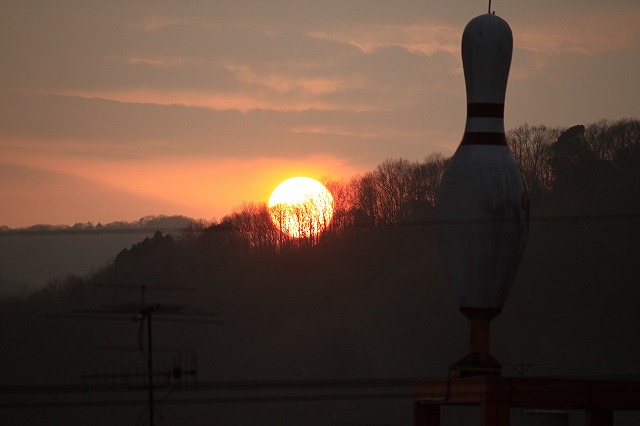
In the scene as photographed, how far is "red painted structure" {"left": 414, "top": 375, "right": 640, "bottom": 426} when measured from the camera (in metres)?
34.4

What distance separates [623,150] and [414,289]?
88.5 ft

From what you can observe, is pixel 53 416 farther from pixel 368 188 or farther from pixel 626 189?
pixel 626 189

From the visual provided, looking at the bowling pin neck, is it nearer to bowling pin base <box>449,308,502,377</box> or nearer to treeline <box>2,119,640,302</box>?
bowling pin base <box>449,308,502,377</box>

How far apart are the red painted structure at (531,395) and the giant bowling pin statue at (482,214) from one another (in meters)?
0.94

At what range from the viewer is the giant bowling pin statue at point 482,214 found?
3672cm

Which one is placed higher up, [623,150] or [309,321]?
[623,150]

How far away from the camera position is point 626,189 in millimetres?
125250

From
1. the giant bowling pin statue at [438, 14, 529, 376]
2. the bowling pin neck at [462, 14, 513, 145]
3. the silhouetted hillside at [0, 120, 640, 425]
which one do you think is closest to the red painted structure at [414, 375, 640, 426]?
the giant bowling pin statue at [438, 14, 529, 376]

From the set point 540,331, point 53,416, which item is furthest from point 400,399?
point 53,416

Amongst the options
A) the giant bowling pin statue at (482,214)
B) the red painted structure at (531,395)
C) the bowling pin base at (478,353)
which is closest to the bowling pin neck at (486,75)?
the giant bowling pin statue at (482,214)

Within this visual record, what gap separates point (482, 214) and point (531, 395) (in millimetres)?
5164

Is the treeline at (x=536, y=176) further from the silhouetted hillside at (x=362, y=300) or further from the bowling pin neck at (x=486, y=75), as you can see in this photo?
the bowling pin neck at (x=486, y=75)

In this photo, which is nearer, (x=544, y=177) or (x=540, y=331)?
(x=540, y=331)

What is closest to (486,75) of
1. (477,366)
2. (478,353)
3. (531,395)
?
(478,353)
